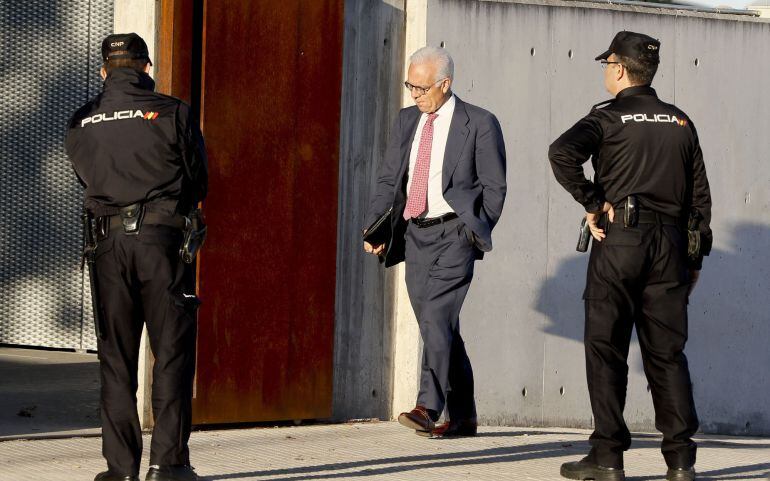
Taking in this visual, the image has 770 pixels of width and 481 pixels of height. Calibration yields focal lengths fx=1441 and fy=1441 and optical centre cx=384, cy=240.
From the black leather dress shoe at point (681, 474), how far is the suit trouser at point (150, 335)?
2146 millimetres

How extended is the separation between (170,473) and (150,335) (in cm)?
56

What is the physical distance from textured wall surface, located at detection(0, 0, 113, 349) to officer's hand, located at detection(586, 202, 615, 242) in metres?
5.58

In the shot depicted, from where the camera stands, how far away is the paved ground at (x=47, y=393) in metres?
7.69

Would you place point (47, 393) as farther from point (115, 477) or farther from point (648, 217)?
point (648, 217)

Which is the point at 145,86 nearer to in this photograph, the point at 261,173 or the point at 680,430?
the point at 261,173

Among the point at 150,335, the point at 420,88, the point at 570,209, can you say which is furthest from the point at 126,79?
the point at 570,209

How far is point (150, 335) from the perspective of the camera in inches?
230

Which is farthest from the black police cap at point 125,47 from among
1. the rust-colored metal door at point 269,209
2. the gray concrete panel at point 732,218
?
the gray concrete panel at point 732,218

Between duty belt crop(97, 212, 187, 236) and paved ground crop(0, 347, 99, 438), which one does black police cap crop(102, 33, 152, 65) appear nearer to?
duty belt crop(97, 212, 187, 236)

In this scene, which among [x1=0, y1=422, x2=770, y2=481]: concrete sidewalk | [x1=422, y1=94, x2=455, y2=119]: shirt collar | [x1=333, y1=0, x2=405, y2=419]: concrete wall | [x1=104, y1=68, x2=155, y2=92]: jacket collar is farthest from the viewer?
[x1=333, y1=0, x2=405, y2=419]: concrete wall

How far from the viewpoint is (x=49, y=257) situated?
36.2 feet

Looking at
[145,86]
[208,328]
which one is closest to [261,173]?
[208,328]

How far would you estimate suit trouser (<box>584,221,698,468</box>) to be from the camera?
20.8 ft

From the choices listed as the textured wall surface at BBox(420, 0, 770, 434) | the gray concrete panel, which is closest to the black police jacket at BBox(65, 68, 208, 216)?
the textured wall surface at BBox(420, 0, 770, 434)
